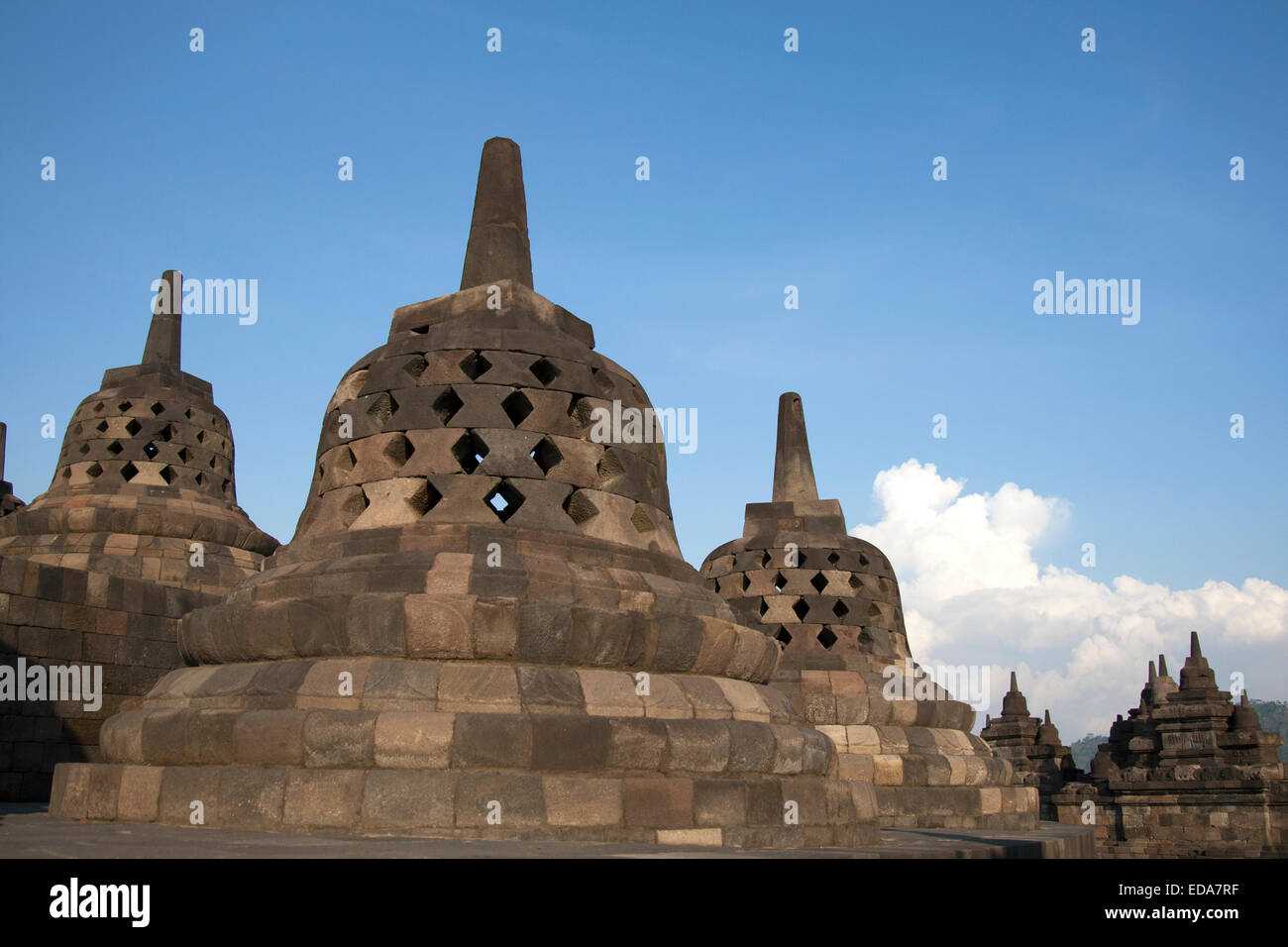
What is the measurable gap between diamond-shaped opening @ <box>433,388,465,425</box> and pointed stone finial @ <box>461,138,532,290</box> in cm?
162

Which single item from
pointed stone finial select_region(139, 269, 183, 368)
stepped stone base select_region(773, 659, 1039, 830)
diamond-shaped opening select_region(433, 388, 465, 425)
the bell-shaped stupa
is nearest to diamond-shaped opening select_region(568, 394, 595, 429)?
diamond-shaped opening select_region(433, 388, 465, 425)

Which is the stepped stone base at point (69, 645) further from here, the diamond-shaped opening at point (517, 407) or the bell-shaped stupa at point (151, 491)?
the diamond-shaped opening at point (517, 407)

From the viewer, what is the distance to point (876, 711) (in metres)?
14.1

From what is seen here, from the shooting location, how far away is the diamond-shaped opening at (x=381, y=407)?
369 inches

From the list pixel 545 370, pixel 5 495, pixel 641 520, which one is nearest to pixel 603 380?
pixel 545 370

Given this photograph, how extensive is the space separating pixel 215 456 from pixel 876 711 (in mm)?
12129

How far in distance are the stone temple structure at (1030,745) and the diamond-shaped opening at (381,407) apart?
2569 centimetres

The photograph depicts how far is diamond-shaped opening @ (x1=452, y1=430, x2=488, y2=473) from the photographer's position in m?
8.94

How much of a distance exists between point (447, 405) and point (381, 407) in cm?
64

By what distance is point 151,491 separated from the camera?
17.2m

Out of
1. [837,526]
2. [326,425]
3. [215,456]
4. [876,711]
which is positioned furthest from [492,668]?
[215,456]

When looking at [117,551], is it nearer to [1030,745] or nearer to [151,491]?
[151,491]
